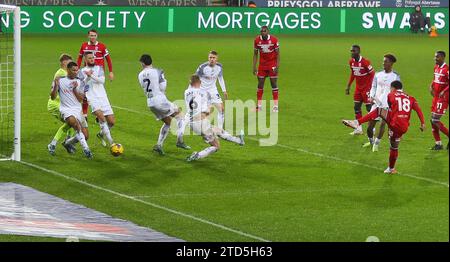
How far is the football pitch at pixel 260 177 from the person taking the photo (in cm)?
1753

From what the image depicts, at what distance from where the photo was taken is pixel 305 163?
76.7ft

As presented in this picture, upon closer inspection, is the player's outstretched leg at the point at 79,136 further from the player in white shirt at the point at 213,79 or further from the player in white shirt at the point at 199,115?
the player in white shirt at the point at 213,79

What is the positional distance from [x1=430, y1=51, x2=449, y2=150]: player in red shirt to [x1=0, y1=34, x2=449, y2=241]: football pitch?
472 millimetres

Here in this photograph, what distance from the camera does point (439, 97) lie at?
81.7 ft

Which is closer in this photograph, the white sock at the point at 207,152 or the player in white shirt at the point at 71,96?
the white sock at the point at 207,152

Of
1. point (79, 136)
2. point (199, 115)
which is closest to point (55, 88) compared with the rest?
point (79, 136)

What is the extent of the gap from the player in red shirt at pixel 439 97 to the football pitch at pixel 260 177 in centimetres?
47

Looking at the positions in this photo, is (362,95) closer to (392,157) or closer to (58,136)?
(392,157)

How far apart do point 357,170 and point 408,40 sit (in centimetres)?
3290

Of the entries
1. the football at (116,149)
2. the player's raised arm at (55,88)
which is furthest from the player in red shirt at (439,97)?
the player's raised arm at (55,88)

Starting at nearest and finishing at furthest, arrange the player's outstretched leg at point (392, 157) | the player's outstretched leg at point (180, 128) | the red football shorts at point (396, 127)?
1. the red football shorts at point (396, 127)
2. the player's outstretched leg at point (392, 157)
3. the player's outstretched leg at point (180, 128)

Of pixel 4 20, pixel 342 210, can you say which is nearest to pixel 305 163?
pixel 342 210
